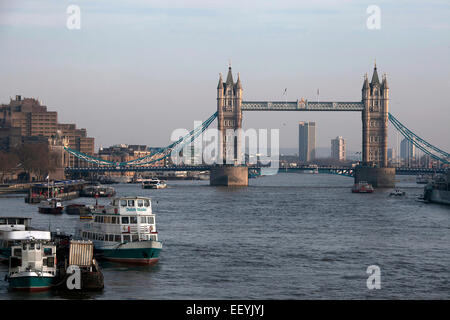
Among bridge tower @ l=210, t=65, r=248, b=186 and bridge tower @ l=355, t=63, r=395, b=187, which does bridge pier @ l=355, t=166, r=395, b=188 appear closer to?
bridge tower @ l=355, t=63, r=395, b=187

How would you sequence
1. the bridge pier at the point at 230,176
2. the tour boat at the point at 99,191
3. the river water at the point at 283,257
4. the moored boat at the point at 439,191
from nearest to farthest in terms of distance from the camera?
1. the river water at the point at 283,257
2. the moored boat at the point at 439,191
3. the tour boat at the point at 99,191
4. the bridge pier at the point at 230,176

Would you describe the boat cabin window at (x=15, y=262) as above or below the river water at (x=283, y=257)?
above

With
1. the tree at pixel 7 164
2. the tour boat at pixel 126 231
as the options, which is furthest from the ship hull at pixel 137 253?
the tree at pixel 7 164

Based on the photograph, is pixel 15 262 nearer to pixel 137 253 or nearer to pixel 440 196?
pixel 137 253

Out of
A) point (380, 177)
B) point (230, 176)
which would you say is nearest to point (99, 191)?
point (230, 176)

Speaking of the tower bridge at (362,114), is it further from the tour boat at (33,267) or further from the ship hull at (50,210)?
the tour boat at (33,267)

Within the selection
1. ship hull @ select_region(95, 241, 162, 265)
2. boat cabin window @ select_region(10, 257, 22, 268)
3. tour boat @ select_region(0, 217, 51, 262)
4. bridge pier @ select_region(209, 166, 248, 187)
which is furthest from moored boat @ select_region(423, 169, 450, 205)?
boat cabin window @ select_region(10, 257, 22, 268)
